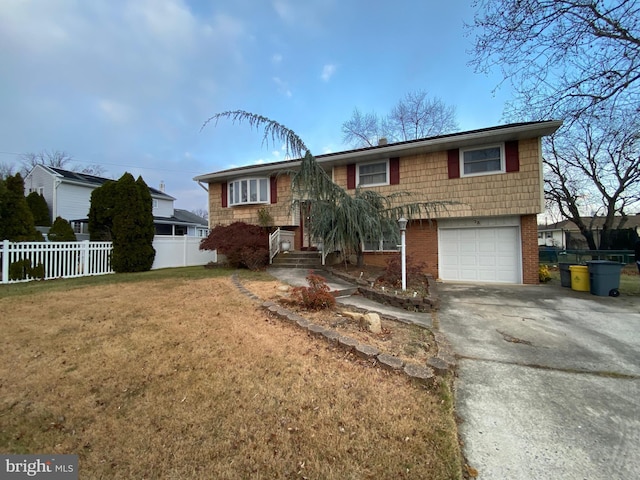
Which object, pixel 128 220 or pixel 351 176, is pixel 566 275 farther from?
pixel 128 220

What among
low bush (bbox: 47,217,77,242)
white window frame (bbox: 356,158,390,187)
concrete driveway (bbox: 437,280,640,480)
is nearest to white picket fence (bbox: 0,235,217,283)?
low bush (bbox: 47,217,77,242)

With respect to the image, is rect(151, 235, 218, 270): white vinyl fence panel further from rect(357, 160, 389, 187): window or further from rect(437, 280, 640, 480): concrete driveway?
rect(437, 280, 640, 480): concrete driveway

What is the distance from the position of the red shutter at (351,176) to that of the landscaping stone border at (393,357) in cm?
831

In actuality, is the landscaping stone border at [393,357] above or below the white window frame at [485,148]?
below

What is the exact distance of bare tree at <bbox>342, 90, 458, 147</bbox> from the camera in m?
21.9

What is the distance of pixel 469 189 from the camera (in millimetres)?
9945

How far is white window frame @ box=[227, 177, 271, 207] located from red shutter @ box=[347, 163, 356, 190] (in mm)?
4091

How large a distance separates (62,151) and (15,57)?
31217 mm

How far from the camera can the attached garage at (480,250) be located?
9.93 meters

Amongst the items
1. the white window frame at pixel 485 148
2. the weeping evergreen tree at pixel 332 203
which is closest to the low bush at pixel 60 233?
the weeping evergreen tree at pixel 332 203

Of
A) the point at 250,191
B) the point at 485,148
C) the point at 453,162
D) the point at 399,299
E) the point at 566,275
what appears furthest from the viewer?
the point at 250,191

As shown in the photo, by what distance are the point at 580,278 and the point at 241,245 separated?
11.5m

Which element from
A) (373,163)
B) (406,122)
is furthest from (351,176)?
(406,122)

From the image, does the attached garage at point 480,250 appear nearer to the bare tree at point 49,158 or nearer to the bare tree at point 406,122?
the bare tree at point 406,122
